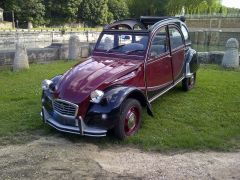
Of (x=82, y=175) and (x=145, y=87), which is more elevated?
(x=145, y=87)

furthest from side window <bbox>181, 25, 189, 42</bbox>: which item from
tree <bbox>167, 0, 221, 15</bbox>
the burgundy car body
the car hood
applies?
tree <bbox>167, 0, 221, 15</bbox>

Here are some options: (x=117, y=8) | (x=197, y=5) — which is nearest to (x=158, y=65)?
(x=197, y=5)

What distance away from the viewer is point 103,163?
4.90 metres

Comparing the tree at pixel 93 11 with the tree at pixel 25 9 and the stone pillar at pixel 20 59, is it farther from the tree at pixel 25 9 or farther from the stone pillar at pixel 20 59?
the stone pillar at pixel 20 59

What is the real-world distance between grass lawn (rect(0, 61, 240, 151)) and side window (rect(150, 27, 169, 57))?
4.34 ft

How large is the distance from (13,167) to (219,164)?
2997mm

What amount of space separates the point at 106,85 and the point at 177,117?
205 centimetres

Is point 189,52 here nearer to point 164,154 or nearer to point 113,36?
point 113,36

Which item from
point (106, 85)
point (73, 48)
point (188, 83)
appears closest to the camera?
point (106, 85)

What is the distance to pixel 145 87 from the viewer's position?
21.6 ft

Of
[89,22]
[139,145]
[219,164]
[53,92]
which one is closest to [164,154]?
[139,145]

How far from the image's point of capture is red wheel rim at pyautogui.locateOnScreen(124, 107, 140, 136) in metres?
5.86

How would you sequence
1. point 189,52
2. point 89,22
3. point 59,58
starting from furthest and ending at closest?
point 89,22
point 59,58
point 189,52

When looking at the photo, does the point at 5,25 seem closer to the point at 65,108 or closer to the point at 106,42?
the point at 106,42
